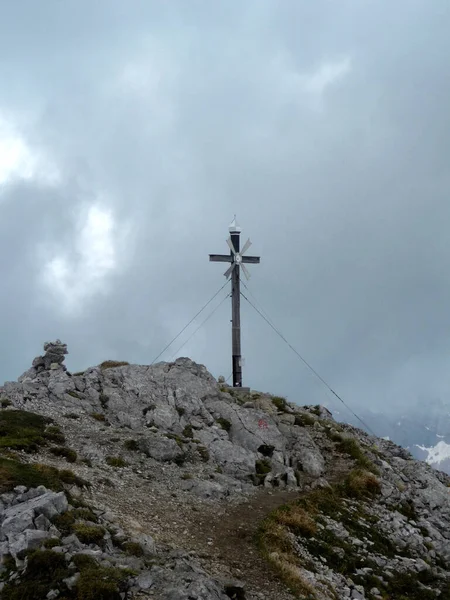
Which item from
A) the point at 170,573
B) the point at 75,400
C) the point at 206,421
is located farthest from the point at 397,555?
the point at 75,400

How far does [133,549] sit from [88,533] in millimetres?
1450

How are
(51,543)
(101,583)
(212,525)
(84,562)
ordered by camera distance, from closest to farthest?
(101,583) → (84,562) → (51,543) → (212,525)

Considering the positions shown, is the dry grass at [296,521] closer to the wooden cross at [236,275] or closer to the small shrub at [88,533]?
the small shrub at [88,533]

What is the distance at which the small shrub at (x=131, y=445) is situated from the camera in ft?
84.3

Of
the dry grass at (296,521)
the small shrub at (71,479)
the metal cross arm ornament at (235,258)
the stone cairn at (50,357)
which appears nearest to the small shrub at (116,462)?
the small shrub at (71,479)

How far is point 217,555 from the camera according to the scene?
16531 millimetres

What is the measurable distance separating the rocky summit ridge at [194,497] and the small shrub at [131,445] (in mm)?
254

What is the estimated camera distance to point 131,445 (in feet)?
84.8

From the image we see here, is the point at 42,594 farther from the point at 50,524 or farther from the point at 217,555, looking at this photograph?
the point at 217,555

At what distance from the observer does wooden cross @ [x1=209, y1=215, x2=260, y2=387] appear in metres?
39.7

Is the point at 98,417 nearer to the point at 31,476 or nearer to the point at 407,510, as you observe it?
the point at 31,476

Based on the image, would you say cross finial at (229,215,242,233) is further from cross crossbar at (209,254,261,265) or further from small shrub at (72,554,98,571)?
small shrub at (72,554,98,571)

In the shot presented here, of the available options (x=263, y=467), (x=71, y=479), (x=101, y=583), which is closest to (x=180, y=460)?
(x=263, y=467)

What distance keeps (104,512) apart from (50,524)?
2.84m
